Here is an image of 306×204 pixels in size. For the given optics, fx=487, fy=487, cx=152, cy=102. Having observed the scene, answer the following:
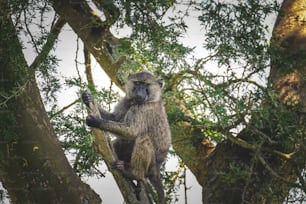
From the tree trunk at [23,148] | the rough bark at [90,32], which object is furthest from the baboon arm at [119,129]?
the rough bark at [90,32]

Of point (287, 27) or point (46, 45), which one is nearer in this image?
point (46, 45)

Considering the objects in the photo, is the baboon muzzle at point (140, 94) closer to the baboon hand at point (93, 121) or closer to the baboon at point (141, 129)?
the baboon at point (141, 129)

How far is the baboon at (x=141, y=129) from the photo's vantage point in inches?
174

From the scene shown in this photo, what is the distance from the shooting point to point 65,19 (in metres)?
6.09

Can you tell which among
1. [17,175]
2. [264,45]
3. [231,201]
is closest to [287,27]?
[264,45]

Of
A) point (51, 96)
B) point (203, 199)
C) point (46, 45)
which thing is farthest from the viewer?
point (203, 199)

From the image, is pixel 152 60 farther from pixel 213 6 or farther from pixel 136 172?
pixel 136 172

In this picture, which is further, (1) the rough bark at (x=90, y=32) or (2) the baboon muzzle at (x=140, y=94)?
(1) the rough bark at (x=90, y=32)

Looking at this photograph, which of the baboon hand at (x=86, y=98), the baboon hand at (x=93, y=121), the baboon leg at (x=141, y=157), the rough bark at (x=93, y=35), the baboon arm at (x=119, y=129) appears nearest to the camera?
the baboon hand at (x=86, y=98)

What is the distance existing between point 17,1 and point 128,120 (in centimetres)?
145

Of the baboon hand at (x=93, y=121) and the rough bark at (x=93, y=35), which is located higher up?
the rough bark at (x=93, y=35)

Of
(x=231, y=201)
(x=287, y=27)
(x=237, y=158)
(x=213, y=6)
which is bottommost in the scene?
(x=231, y=201)

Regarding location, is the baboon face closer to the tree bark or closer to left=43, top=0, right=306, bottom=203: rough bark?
left=43, top=0, right=306, bottom=203: rough bark

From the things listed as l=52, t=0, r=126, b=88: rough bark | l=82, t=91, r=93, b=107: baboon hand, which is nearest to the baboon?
l=82, t=91, r=93, b=107: baboon hand
